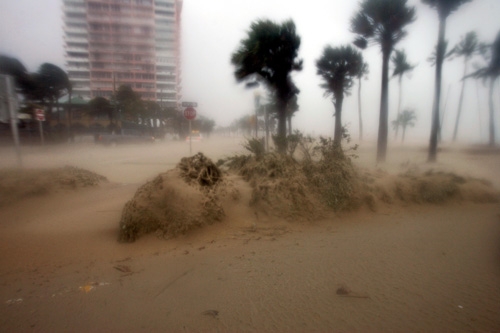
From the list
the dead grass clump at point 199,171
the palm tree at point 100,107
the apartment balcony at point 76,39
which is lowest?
the dead grass clump at point 199,171

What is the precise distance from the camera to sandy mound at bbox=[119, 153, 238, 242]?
424 cm

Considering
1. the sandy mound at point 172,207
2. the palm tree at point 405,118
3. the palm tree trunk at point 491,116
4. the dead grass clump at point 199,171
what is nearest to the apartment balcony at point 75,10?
the dead grass clump at point 199,171

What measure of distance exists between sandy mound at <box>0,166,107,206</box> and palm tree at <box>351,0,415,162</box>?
1233 centimetres

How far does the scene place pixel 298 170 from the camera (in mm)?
5719

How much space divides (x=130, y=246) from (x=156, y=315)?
186 centimetres

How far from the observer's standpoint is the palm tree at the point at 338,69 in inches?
730

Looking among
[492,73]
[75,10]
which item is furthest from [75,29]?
[492,73]

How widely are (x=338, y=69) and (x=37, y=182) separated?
58.2 feet

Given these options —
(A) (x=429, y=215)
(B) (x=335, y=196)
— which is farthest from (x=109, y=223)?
(A) (x=429, y=215)

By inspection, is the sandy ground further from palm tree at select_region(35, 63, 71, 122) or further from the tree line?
palm tree at select_region(35, 63, 71, 122)

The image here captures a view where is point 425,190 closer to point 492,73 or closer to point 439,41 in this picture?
point 439,41

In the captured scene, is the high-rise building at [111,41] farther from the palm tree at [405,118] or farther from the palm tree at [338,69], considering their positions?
the palm tree at [405,118]

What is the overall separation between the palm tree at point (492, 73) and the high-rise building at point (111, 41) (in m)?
19.4

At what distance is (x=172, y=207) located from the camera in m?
4.37
